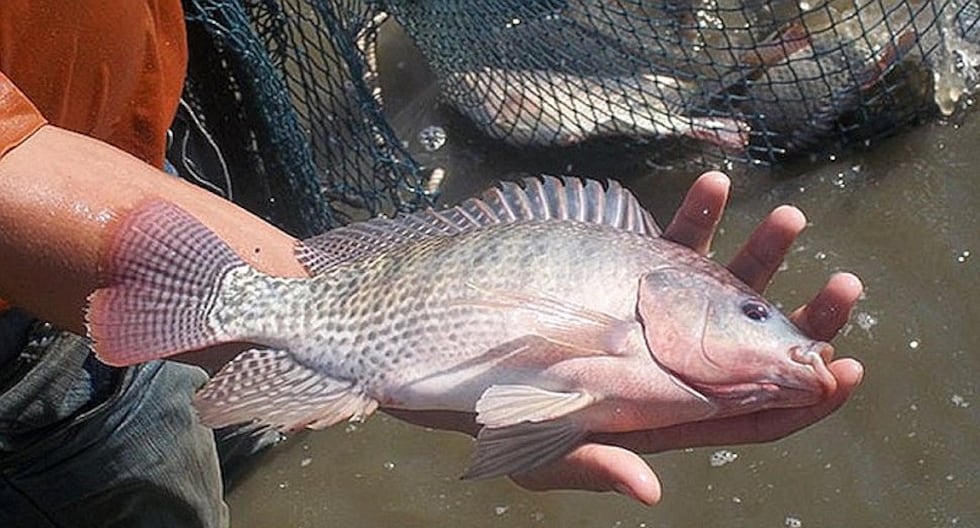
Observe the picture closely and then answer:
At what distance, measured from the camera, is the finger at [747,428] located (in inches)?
87.8

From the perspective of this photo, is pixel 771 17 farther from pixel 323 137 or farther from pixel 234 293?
pixel 234 293

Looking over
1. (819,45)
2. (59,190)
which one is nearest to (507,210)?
(59,190)

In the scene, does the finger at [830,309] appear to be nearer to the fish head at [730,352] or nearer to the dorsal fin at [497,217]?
the fish head at [730,352]

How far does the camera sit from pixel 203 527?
3.38 meters

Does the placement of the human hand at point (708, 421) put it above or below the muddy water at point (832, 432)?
above

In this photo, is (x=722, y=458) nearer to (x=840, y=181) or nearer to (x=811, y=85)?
(x=840, y=181)

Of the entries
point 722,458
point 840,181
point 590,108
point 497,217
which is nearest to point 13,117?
point 497,217

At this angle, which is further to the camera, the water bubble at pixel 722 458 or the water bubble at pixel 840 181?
the water bubble at pixel 840 181

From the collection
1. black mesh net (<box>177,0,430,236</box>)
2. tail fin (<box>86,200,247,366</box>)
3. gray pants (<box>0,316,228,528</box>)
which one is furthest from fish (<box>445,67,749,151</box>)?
tail fin (<box>86,200,247,366</box>)

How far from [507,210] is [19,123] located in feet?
2.87

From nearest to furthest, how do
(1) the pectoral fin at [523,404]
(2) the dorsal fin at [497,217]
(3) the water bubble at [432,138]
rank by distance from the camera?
(1) the pectoral fin at [523,404] → (2) the dorsal fin at [497,217] → (3) the water bubble at [432,138]

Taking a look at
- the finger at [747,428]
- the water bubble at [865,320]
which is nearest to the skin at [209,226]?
the finger at [747,428]

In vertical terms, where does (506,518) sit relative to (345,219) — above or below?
below

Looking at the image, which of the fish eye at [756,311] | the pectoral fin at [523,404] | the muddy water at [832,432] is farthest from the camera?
the muddy water at [832,432]
